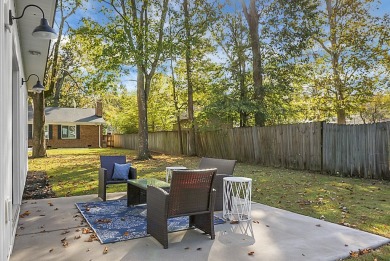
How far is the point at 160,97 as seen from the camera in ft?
79.0

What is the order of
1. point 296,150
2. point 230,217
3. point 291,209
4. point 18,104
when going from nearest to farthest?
point 230,217
point 291,209
point 18,104
point 296,150

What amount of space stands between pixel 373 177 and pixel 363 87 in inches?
344

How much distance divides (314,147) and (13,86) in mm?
9149

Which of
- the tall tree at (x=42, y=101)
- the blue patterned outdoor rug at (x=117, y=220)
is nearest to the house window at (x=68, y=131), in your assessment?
the tall tree at (x=42, y=101)

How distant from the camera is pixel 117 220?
499 cm

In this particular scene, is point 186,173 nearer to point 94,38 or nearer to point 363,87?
point 94,38

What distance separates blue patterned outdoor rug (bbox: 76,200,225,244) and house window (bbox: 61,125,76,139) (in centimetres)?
2339

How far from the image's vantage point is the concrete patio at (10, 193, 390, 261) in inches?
140

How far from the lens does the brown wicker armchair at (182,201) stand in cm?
387

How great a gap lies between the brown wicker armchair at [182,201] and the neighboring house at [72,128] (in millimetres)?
25361

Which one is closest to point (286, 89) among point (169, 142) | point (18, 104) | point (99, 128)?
point (169, 142)

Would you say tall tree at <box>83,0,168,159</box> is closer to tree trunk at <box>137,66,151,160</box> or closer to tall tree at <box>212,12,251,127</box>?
tree trunk at <box>137,66,151,160</box>

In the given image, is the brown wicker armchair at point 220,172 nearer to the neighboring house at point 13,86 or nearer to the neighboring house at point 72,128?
the neighboring house at point 13,86

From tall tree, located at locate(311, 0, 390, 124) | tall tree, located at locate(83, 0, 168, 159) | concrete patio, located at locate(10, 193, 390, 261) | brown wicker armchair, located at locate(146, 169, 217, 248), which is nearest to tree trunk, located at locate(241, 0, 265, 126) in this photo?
tall tree, located at locate(311, 0, 390, 124)
